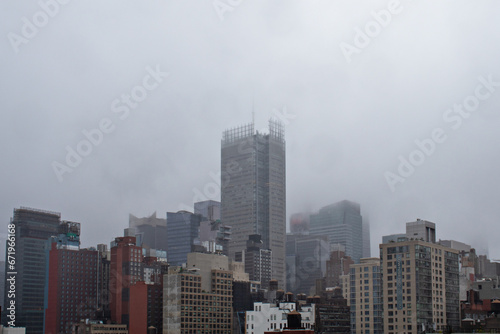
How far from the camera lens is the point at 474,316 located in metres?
199

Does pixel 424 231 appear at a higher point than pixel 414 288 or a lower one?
higher

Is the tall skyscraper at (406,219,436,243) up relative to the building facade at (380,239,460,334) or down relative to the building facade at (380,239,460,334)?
up

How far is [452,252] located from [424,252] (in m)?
18.6

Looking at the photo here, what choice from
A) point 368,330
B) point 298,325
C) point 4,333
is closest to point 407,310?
point 368,330

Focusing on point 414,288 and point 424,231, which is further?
point 424,231

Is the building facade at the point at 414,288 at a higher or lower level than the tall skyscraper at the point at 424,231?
lower

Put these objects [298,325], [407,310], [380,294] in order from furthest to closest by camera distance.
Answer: [380,294]
[407,310]
[298,325]

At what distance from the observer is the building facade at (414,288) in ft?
582

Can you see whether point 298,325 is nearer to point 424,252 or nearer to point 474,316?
point 424,252

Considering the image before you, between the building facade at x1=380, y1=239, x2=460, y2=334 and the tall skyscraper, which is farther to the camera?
the tall skyscraper

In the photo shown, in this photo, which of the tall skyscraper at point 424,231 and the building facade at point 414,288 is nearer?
the building facade at point 414,288

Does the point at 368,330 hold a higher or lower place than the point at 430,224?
lower

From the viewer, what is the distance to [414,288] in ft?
583

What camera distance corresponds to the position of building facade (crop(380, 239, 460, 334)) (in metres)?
178
